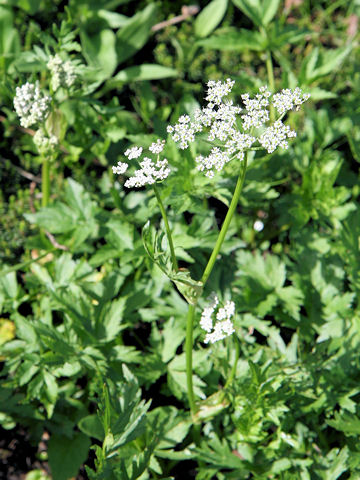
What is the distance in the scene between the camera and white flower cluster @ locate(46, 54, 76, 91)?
2.49 meters

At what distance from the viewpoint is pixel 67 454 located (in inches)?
108

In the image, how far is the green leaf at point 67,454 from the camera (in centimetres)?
269

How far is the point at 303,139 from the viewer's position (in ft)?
11.6

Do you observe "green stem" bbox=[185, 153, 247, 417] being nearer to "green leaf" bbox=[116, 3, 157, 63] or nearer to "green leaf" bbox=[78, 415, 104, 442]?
"green leaf" bbox=[78, 415, 104, 442]

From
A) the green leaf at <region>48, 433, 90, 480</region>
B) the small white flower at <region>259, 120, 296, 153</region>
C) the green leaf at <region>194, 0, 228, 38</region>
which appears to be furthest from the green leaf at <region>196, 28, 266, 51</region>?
the green leaf at <region>48, 433, 90, 480</region>

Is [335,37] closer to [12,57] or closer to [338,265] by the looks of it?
[338,265]

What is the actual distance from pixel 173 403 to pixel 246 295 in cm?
84

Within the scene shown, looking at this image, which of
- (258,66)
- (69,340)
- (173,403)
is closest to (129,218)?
(69,340)

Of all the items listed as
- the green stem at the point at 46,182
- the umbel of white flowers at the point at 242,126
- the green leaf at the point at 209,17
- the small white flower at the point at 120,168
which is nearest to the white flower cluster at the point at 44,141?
the green stem at the point at 46,182

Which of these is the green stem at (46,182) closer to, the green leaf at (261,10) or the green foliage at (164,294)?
the green foliage at (164,294)

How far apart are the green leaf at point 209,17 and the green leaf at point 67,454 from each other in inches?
125

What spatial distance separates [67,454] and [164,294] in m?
1.03

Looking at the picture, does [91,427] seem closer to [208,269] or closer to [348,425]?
[208,269]

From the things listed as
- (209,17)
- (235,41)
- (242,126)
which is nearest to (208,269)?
(242,126)
